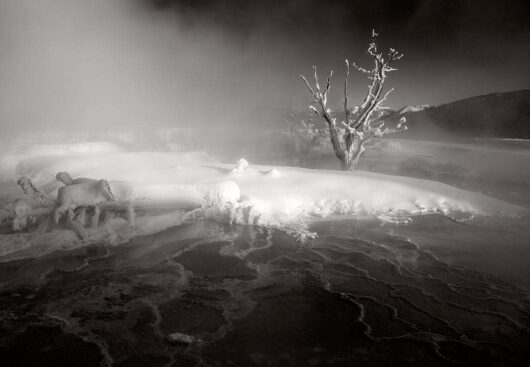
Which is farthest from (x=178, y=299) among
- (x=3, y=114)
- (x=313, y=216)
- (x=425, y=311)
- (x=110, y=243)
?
(x=3, y=114)

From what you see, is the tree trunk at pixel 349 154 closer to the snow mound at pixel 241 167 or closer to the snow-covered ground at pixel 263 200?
the snow-covered ground at pixel 263 200

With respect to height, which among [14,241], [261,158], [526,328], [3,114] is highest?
[3,114]

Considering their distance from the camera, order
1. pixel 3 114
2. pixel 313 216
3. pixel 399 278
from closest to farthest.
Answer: pixel 399 278
pixel 313 216
pixel 3 114

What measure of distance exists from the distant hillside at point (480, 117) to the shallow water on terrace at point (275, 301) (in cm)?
1833

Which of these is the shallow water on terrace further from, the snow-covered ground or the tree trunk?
the tree trunk

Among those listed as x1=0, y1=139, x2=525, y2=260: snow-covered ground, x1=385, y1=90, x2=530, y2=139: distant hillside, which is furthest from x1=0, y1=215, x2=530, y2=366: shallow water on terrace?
x1=385, y1=90, x2=530, y2=139: distant hillside

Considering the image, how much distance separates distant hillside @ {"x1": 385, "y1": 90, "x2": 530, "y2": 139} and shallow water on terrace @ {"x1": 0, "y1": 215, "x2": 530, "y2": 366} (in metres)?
18.3

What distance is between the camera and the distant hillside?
25.5 m

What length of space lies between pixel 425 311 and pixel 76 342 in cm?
371

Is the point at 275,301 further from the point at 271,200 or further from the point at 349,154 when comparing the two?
the point at 349,154

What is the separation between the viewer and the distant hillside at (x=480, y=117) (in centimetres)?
2548

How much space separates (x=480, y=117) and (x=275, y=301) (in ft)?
105

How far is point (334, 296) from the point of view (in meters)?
4.39

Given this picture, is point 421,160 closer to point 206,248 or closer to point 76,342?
point 206,248
